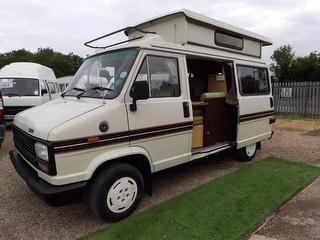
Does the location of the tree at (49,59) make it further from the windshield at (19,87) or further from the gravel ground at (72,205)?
the gravel ground at (72,205)

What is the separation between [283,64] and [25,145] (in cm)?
3739

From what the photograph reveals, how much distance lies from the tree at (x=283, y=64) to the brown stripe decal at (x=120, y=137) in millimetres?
35574

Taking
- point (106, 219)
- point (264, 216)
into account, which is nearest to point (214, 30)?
point (264, 216)

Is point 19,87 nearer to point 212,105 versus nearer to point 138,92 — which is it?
point 212,105

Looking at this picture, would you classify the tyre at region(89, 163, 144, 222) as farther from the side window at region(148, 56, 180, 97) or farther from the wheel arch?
the side window at region(148, 56, 180, 97)

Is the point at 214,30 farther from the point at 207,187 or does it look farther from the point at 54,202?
the point at 54,202

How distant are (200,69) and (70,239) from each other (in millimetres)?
4360

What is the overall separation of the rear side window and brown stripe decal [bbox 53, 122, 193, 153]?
198 cm

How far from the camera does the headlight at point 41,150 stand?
3453mm

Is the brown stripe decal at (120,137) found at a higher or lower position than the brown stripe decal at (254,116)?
higher

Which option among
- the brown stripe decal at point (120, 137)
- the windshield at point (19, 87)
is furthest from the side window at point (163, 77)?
the windshield at point (19, 87)

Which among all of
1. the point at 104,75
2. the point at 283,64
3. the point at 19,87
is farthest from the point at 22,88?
the point at 283,64

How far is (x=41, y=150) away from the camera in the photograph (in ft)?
11.7

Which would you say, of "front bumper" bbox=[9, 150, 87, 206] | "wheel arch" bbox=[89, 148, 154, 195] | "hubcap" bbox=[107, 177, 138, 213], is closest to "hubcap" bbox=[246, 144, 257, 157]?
"wheel arch" bbox=[89, 148, 154, 195]
